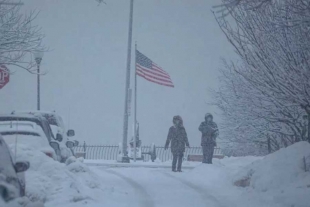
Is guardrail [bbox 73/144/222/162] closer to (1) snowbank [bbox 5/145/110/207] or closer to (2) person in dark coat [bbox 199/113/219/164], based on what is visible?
(2) person in dark coat [bbox 199/113/219/164]

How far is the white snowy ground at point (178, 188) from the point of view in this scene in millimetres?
10055

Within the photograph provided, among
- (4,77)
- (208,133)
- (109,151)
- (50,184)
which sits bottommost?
(109,151)

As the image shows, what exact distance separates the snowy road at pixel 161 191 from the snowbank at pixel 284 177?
43.5 inches

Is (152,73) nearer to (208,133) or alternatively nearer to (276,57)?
(208,133)

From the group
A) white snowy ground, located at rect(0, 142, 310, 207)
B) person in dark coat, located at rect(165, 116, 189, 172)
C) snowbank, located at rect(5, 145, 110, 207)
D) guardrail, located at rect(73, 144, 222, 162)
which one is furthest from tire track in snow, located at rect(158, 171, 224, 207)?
guardrail, located at rect(73, 144, 222, 162)

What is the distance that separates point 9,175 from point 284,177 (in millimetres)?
7208

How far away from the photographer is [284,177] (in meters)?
11.6

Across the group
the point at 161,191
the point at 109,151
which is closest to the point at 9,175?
the point at 161,191

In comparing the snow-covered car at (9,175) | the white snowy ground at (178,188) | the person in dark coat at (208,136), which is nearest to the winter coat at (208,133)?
the person in dark coat at (208,136)

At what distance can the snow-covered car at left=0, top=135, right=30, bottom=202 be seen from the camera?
17.1 ft

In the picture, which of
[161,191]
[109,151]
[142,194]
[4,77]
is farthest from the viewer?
[109,151]

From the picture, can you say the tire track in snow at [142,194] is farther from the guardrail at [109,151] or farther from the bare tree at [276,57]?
the guardrail at [109,151]

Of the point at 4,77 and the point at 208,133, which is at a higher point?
the point at 4,77

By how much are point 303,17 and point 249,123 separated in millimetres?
8181
